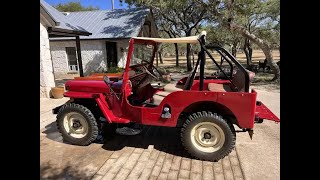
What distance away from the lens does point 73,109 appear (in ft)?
16.1

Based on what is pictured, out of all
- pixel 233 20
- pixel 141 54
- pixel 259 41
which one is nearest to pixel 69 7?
pixel 233 20

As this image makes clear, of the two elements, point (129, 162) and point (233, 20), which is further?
point (233, 20)

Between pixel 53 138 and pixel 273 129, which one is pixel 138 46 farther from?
pixel 273 129

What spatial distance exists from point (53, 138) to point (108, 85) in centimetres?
179

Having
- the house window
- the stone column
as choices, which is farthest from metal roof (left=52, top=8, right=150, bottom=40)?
the stone column

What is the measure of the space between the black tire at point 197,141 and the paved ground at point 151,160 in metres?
0.13

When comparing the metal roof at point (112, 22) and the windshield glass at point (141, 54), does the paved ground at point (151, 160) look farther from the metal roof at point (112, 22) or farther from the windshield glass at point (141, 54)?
the metal roof at point (112, 22)

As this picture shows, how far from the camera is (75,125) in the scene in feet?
16.4

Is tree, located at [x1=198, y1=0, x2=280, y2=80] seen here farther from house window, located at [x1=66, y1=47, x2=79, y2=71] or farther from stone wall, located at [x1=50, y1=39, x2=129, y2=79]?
house window, located at [x1=66, y1=47, x2=79, y2=71]

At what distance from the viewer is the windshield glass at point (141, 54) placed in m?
4.86

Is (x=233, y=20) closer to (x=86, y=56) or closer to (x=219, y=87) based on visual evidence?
(x=86, y=56)

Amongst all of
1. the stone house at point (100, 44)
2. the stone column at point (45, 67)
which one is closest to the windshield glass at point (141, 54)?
the stone column at point (45, 67)

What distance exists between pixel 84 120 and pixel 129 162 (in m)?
1.31
